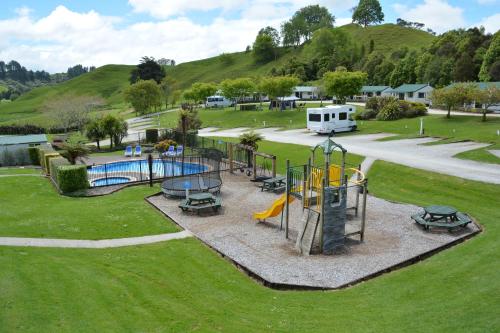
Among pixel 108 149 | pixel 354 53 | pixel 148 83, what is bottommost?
pixel 108 149

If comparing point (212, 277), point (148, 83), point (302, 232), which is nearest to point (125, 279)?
point (212, 277)

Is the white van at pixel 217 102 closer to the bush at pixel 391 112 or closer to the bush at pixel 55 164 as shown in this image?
the bush at pixel 391 112

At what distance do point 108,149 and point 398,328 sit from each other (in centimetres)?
3455

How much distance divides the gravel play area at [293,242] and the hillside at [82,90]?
101610mm

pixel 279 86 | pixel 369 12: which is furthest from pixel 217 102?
pixel 369 12

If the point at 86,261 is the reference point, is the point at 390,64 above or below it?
above

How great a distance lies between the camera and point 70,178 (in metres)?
20.6

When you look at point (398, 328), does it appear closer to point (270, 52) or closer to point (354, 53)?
point (354, 53)

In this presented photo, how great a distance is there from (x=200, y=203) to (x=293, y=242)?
17.0 ft

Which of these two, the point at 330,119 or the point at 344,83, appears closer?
the point at 330,119

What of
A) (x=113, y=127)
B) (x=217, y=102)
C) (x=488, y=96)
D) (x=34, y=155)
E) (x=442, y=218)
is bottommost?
(x=442, y=218)

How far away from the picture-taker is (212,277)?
1092 cm

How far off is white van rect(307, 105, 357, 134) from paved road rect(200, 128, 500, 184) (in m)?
0.93

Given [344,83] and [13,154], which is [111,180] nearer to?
[13,154]
